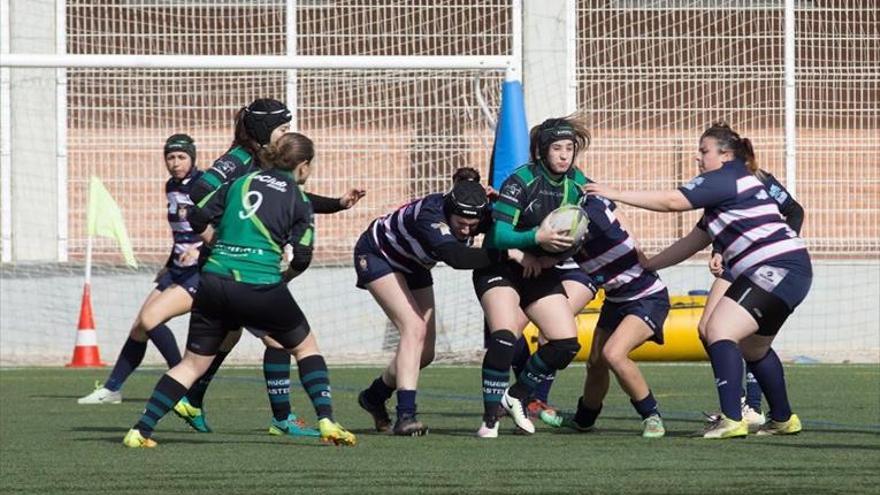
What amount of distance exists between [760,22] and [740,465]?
11995 mm

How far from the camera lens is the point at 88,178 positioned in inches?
789

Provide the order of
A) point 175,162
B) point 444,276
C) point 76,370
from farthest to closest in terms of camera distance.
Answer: point 444,276 → point 76,370 → point 175,162

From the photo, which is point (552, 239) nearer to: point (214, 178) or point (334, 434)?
point (334, 434)

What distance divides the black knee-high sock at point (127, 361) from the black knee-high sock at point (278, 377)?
9.56 ft

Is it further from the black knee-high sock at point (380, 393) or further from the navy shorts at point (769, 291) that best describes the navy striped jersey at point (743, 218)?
the black knee-high sock at point (380, 393)

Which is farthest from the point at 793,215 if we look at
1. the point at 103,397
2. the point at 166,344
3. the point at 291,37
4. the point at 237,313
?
the point at 291,37

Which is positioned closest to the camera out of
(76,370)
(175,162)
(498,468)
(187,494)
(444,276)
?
(187,494)

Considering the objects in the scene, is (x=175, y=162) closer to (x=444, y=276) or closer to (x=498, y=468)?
(x=498, y=468)

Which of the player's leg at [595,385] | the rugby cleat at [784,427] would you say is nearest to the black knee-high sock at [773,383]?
the rugby cleat at [784,427]

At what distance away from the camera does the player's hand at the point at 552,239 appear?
31.0 ft

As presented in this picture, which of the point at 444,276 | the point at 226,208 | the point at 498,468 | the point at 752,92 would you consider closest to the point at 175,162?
the point at 226,208

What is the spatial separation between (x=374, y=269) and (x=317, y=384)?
959 mm

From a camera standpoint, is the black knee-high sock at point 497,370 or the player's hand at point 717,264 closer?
the black knee-high sock at point 497,370

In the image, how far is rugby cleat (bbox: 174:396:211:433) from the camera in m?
10.3
